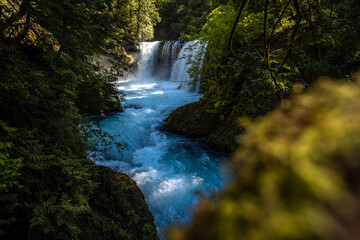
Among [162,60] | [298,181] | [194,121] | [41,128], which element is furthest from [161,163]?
[162,60]

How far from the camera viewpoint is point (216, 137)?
21.9ft

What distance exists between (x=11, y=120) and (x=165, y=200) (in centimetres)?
399

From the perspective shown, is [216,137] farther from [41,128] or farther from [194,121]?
[41,128]

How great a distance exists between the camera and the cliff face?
2.69 metres

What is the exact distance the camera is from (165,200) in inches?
192

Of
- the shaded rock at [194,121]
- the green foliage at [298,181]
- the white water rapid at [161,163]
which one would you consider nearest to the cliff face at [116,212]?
the white water rapid at [161,163]

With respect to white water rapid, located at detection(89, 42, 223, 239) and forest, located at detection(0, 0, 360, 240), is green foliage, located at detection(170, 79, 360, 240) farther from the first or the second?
white water rapid, located at detection(89, 42, 223, 239)

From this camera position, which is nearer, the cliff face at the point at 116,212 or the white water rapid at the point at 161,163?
the cliff face at the point at 116,212

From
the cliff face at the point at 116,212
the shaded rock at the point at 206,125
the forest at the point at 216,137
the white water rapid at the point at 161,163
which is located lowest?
the white water rapid at the point at 161,163

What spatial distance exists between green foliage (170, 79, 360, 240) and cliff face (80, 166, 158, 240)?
296cm

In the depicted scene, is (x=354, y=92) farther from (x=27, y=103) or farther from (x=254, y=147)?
(x=27, y=103)

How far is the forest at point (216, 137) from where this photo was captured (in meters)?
0.32

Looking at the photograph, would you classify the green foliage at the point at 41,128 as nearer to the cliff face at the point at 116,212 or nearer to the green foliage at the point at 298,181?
the cliff face at the point at 116,212

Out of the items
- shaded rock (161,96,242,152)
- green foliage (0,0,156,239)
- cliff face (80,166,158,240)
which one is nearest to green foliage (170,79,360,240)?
green foliage (0,0,156,239)
